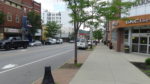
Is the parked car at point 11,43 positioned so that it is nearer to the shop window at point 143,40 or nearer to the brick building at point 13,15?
the brick building at point 13,15

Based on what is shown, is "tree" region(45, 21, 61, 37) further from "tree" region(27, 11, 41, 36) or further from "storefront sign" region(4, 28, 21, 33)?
"storefront sign" region(4, 28, 21, 33)

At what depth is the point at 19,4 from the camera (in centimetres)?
4962

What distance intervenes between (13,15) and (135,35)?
3073cm

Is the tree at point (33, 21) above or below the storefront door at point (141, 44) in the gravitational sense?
above

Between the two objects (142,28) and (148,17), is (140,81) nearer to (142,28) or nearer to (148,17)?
(148,17)

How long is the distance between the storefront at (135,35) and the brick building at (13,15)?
24.7 metres

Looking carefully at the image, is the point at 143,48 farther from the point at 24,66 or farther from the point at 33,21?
the point at 33,21

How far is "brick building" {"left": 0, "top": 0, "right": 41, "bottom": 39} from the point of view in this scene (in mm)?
42844

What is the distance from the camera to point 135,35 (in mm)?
25266

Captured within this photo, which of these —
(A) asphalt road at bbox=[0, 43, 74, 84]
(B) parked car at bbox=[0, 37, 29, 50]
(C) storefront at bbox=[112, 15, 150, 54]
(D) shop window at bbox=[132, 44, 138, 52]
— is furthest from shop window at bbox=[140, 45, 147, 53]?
(B) parked car at bbox=[0, 37, 29, 50]

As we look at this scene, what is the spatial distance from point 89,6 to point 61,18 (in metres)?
160

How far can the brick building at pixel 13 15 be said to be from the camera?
42844mm

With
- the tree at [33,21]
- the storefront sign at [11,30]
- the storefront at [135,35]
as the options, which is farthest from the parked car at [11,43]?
the tree at [33,21]

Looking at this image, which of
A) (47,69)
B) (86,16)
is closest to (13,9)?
(86,16)
